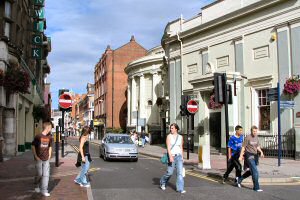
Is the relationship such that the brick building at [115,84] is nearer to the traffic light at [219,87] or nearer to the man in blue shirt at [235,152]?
the traffic light at [219,87]

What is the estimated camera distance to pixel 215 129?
1019 inches

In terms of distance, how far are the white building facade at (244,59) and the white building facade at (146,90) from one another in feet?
57.8

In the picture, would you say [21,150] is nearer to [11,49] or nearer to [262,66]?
[11,49]

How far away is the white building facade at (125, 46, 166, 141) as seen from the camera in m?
47.4

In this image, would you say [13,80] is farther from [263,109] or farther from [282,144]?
[282,144]

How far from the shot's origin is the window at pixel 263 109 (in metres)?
22.4

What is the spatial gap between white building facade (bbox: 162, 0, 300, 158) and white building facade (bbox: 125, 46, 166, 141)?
57.8 feet

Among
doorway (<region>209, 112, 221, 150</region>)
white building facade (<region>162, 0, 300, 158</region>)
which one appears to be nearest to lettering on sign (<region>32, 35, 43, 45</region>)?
white building facade (<region>162, 0, 300, 158</region>)

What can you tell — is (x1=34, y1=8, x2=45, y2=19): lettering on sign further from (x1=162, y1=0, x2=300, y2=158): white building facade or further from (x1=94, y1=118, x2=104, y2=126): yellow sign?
(x1=94, y1=118, x2=104, y2=126): yellow sign

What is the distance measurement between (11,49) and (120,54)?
52.3 m

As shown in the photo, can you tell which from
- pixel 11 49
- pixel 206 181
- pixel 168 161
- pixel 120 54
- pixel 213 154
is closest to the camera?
pixel 168 161

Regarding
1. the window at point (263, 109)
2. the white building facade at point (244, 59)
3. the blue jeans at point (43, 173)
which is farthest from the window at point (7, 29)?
the window at point (263, 109)

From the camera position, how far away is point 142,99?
4925 centimetres

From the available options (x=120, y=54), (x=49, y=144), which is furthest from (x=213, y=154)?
(x=120, y=54)
